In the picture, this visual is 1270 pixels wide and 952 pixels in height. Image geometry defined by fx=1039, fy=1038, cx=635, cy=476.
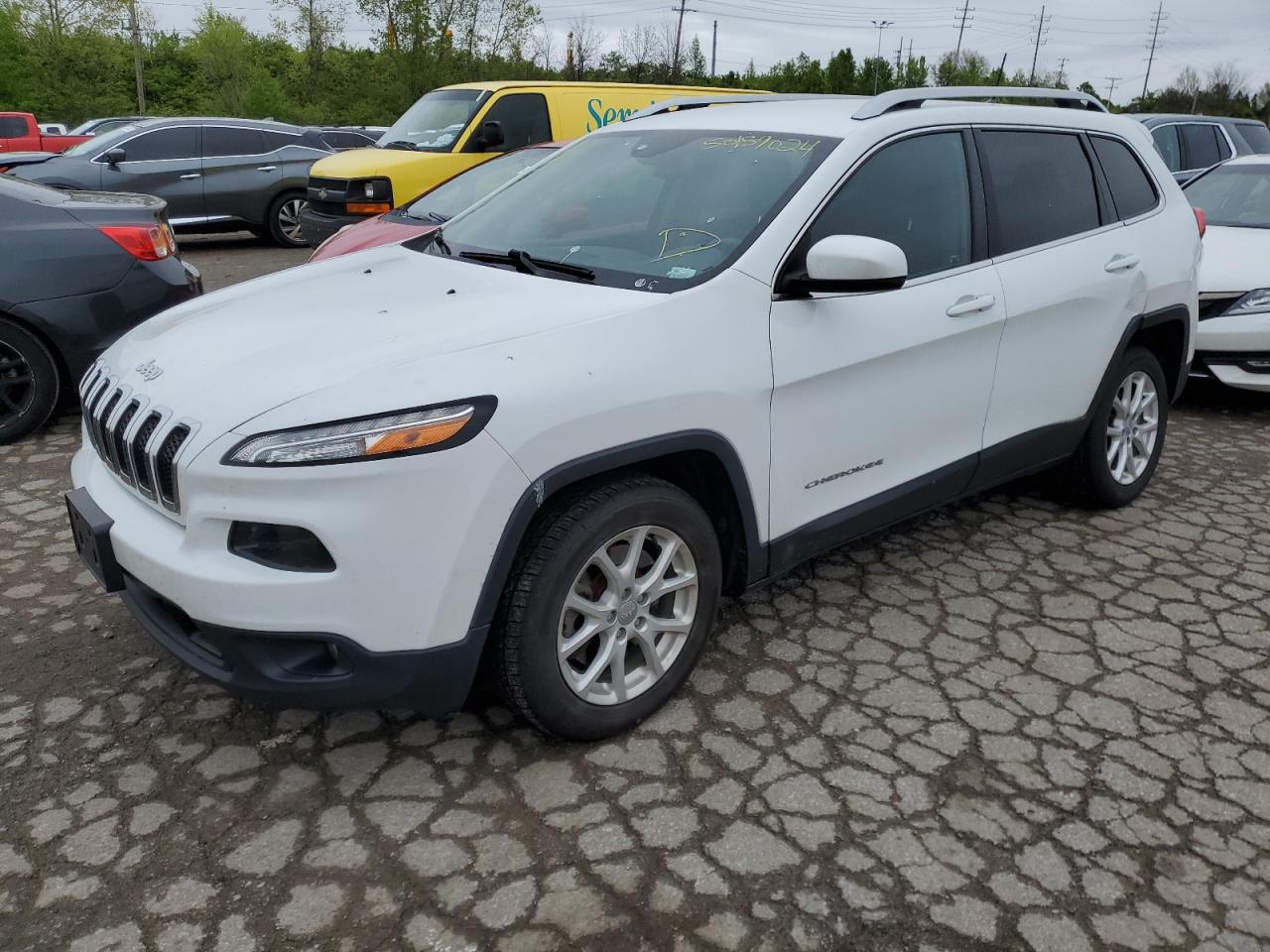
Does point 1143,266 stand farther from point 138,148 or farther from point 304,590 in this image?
point 138,148

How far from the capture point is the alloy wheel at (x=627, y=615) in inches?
109

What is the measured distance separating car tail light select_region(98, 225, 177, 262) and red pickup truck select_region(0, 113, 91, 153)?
64.6 feet

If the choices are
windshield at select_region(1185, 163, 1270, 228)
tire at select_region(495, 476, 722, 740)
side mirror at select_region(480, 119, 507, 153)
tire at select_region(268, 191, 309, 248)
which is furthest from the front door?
tire at select_region(268, 191, 309, 248)

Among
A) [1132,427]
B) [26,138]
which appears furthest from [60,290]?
[26,138]

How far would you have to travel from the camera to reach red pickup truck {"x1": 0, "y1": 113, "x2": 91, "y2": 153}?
22.3m

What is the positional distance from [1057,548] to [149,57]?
195 ft

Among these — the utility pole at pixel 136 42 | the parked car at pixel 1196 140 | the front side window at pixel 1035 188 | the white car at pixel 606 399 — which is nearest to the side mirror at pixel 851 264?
the white car at pixel 606 399

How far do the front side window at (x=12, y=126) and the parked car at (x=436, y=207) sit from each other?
810 inches

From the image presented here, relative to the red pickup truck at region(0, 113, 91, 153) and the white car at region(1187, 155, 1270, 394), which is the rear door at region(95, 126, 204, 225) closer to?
the white car at region(1187, 155, 1270, 394)

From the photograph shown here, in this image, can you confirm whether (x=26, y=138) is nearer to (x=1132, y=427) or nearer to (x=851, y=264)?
(x=1132, y=427)

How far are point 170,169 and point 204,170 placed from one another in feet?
1.29

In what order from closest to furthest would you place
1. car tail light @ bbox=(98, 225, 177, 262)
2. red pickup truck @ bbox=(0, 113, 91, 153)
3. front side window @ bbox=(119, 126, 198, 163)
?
car tail light @ bbox=(98, 225, 177, 262)
front side window @ bbox=(119, 126, 198, 163)
red pickup truck @ bbox=(0, 113, 91, 153)

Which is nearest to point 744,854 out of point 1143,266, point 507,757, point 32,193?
point 507,757

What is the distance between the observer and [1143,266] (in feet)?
14.1
